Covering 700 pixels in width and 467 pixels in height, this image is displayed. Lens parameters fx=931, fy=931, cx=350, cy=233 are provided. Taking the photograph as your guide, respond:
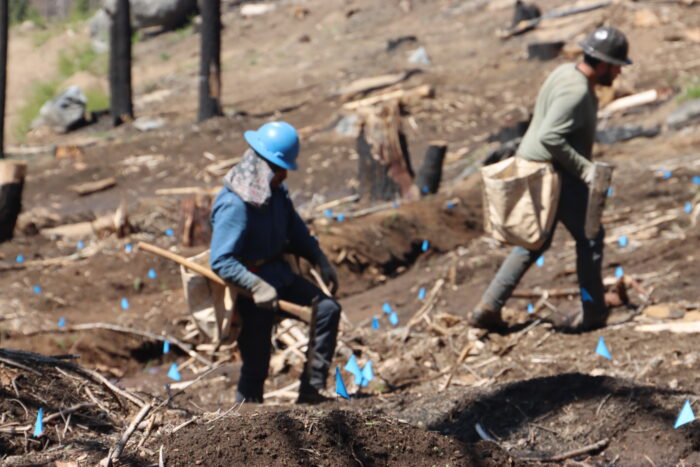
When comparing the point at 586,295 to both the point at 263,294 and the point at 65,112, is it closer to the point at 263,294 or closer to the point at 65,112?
the point at 263,294

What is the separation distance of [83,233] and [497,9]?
1675 centimetres

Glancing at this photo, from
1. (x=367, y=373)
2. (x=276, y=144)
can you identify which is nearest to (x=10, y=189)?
(x=367, y=373)

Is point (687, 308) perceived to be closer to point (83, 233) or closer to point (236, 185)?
point (236, 185)

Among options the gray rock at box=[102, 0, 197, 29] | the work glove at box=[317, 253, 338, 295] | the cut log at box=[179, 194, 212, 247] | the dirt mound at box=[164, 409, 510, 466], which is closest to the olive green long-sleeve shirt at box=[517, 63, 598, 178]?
the work glove at box=[317, 253, 338, 295]

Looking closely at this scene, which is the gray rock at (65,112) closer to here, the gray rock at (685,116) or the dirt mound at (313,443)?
the gray rock at (685,116)

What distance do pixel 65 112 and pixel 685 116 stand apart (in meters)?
16.4

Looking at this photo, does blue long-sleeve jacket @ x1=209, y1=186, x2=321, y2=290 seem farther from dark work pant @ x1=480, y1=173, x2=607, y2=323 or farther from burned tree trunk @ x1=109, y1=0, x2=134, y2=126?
burned tree trunk @ x1=109, y1=0, x2=134, y2=126

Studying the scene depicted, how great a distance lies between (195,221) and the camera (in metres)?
11.1

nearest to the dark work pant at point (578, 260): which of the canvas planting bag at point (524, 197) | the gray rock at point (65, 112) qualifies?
the canvas planting bag at point (524, 197)

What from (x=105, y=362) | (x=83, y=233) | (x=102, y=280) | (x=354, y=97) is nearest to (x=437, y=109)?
(x=354, y=97)

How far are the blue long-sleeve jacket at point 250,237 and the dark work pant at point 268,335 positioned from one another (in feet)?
0.48

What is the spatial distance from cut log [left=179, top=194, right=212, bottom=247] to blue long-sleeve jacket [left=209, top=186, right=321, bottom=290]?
5.10 meters

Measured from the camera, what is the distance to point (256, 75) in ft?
89.1

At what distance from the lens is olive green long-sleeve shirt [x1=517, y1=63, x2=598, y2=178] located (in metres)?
6.36
